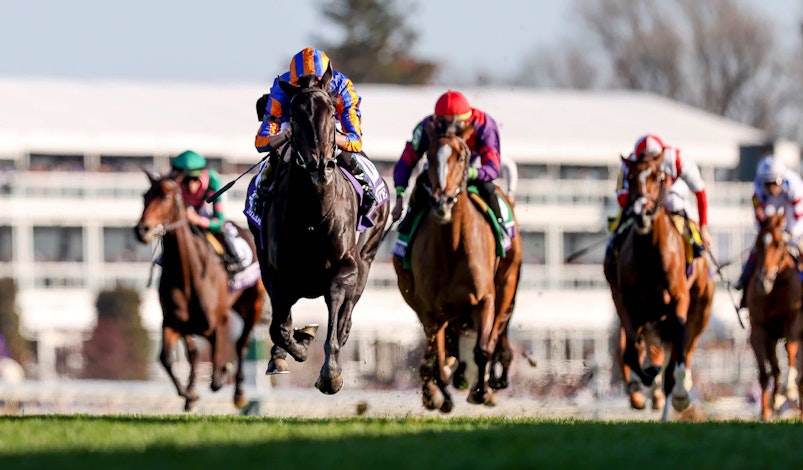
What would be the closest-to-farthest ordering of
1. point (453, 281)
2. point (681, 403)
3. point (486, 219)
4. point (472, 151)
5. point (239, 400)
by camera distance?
point (453, 281), point (486, 219), point (472, 151), point (681, 403), point (239, 400)

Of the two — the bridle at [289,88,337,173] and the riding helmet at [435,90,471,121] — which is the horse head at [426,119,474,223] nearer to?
the riding helmet at [435,90,471,121]

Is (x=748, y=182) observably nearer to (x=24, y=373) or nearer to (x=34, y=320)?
(x=34, y=320)

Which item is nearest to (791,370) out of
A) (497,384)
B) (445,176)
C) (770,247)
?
(770,247)

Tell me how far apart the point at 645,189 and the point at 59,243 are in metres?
31.6

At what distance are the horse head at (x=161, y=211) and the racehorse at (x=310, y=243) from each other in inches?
185

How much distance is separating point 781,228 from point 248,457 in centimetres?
1101

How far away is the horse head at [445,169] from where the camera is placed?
514 inches

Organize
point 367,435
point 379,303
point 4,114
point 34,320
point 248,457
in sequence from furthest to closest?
point 4,114 < point 379,303 < point 34,320 < point 367,435 < point 248,457

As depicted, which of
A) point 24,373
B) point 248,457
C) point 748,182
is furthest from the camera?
point 748,182

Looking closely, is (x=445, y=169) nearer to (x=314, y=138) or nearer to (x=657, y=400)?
(x=314, y=138)

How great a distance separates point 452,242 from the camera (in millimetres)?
13594

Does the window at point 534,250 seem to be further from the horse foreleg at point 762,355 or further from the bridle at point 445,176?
the bridle at point 445,176

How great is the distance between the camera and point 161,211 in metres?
17.1

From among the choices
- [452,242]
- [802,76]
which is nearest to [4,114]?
[802,76]
